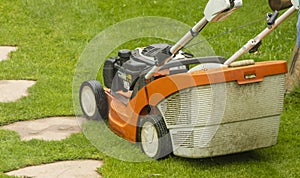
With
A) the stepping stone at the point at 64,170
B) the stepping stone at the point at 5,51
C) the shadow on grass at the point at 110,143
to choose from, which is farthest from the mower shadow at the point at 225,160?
the stepping stone at the point at 5,51

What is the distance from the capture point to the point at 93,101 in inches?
220

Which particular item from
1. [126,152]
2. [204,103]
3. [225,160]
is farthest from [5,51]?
[204,103]

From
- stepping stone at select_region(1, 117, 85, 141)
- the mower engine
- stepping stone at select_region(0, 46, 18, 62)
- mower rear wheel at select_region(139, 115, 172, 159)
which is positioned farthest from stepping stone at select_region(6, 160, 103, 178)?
stepping stone at select_region(0, 46, 18, 62)

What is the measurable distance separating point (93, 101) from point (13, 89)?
3.25 feet

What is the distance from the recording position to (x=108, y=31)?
7.48 metres

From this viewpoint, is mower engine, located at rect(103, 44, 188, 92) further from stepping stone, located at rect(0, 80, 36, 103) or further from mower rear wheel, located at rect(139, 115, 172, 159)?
stepping stone, located at rect(0, 80, 36, 103)

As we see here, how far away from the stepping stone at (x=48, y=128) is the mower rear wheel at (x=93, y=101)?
0.10 metres

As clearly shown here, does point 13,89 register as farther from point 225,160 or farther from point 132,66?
point 225,160

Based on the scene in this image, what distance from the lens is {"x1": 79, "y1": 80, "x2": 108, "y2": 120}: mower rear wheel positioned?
18.1ft

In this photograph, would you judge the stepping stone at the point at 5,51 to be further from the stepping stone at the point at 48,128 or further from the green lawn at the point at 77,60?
the stepping stone at the point at 48,128

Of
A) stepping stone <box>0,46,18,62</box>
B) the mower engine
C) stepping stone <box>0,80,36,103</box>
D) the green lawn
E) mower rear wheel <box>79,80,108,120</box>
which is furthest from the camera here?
stepping stone <box>0,46,18,62</box>

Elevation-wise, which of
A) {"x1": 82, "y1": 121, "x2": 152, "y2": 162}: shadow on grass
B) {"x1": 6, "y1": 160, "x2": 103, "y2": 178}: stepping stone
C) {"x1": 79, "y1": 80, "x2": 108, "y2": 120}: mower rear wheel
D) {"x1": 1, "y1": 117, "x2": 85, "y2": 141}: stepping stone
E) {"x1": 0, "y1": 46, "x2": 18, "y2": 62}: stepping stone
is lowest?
{"x1": 6, "y1": 160, "x2": 103, "y2": 178}: stepping stone

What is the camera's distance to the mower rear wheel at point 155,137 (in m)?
4.80

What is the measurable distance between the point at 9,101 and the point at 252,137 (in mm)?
2128
